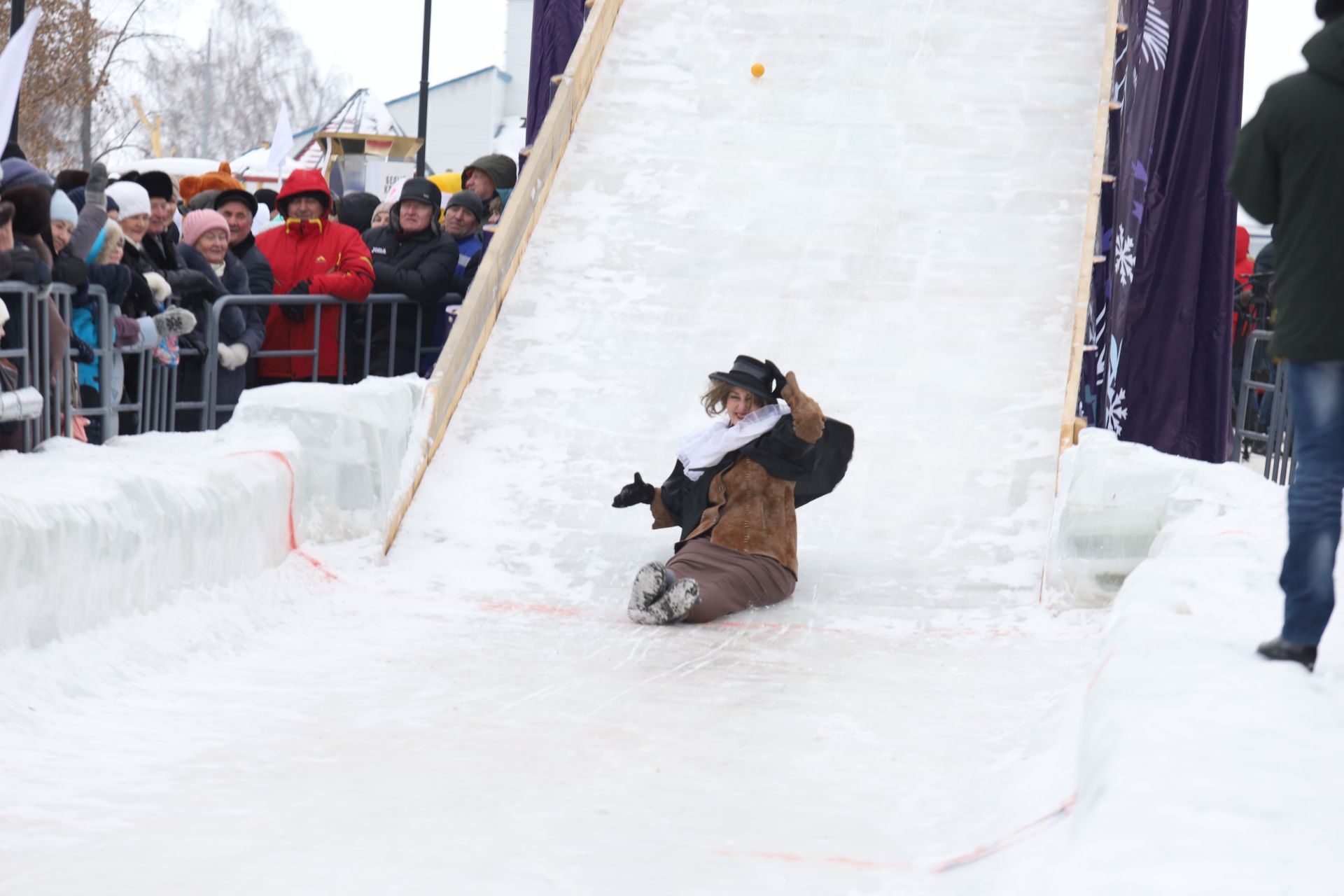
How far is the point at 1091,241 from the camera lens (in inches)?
331

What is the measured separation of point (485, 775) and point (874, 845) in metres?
0.95

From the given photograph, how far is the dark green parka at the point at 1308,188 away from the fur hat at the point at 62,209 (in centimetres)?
432

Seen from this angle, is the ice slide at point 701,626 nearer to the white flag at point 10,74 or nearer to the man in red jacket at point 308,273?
the man in red jacket at point 308,273

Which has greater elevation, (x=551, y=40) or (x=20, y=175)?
(x=551, y=40)

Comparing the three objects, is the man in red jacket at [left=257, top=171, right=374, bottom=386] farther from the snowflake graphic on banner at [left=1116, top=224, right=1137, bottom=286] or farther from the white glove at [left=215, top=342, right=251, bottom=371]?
the snowflake graphic on banner at [left=1116, top=224, right=1137, bottom=286]

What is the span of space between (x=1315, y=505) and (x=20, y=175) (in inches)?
198

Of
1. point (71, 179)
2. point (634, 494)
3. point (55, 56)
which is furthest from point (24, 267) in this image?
point (55, 56)

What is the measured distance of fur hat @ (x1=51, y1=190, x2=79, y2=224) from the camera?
6043 mm

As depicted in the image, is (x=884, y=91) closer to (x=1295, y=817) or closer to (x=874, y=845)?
(x=874, y=845)

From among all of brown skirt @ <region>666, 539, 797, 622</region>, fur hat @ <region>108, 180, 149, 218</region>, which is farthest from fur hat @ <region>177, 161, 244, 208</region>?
brown skirt @ <region>666, 539, 797, 622</region>

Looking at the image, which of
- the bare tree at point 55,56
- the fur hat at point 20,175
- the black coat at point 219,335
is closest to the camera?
the fur hat at point 20,175

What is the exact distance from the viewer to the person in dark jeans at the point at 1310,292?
3559 millimetres

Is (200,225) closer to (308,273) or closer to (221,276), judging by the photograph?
(221,276)

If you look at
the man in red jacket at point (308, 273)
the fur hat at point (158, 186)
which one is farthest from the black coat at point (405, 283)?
the fur hat at point (158, 186)
